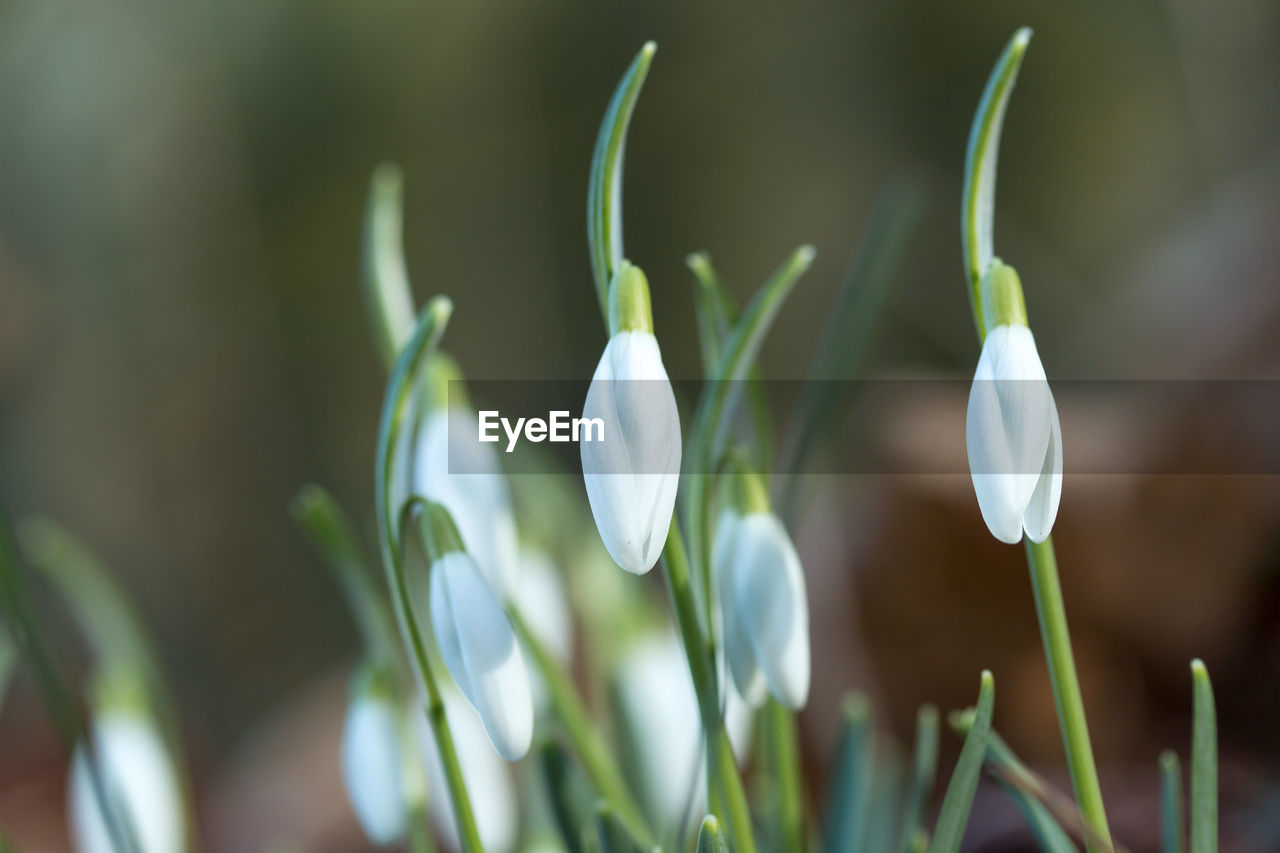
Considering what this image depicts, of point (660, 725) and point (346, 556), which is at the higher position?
point (346, 556)

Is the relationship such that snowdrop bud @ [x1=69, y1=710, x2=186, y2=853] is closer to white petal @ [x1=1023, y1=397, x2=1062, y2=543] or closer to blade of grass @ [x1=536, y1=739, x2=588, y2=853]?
blade of grass @ [x1=536, y1=739, x2=588, y2=853]

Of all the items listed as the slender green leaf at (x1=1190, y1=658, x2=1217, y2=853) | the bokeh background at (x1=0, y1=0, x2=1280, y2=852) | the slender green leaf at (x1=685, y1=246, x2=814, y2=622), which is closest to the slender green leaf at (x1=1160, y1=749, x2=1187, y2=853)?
the slender green leaf at (x1=1190, y1=658, x2=1217, y2=853)

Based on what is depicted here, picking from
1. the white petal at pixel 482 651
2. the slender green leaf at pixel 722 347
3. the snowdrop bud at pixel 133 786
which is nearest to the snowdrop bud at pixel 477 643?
the white petal at pixel 482 651

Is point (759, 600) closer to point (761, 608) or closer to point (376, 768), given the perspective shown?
point (761, 608)

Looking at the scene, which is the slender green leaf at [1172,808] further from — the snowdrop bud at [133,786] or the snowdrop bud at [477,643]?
the snowdrop bud at [133,786]

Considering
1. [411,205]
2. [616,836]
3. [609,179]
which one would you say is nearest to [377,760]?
[616,836]

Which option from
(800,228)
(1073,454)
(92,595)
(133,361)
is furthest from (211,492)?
(1073,454)
